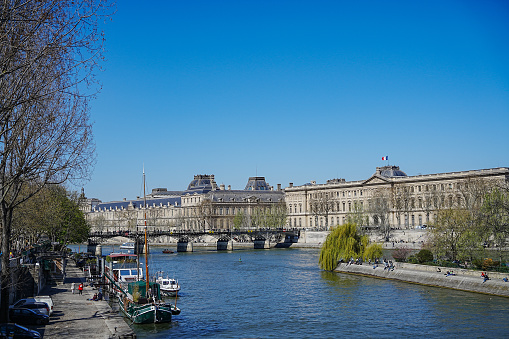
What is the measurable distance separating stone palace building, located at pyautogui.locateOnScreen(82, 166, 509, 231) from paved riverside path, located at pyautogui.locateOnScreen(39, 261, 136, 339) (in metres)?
68.7

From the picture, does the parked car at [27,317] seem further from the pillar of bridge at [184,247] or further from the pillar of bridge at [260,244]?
the pillar of bridge at [260,244]

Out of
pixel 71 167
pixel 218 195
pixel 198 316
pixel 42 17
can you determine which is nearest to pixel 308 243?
pixel 218 195

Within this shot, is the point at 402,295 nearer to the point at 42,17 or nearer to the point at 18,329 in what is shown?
the point at 18,329

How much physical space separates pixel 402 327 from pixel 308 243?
91629 mm

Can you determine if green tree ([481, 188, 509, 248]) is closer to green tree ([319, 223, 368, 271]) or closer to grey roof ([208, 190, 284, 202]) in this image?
green tree ([319, 223, 368, 271])

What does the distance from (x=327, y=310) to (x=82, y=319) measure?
17372 mm

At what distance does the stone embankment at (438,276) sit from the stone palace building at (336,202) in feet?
131

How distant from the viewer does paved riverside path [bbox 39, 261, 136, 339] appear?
31.4 meters

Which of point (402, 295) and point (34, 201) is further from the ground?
point (34, 201)

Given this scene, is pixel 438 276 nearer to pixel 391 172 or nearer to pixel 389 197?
pixel 389 197

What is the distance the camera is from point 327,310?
4391cm

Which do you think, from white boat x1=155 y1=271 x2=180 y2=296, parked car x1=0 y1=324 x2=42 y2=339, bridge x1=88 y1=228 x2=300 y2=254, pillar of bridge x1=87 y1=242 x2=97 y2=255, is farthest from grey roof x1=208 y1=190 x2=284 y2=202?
parked car x1=0 y1=324 x2=42 y2=339

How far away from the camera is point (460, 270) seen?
174ft

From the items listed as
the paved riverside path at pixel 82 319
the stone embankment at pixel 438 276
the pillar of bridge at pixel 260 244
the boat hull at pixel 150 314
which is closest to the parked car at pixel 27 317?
the paved riverside path at pixel 82 319
